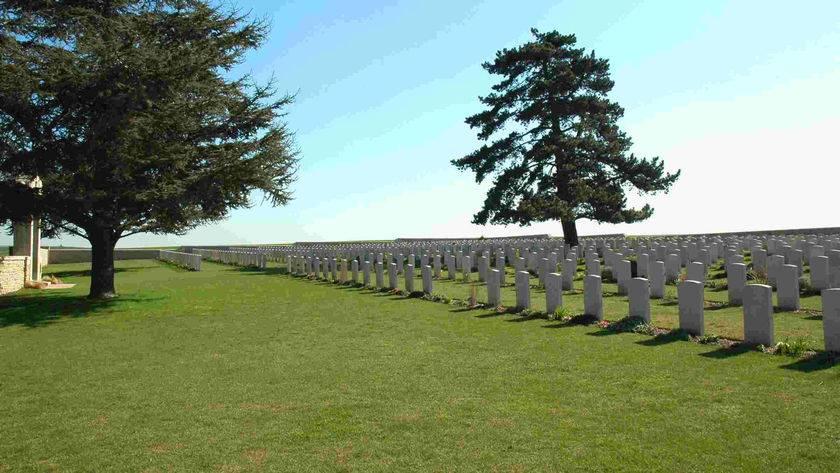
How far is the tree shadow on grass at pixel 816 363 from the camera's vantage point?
269 inches

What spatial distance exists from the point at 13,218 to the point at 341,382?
13.1 meters

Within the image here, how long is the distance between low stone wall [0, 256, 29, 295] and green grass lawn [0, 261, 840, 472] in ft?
38.0

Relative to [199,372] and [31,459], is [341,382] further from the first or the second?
[31,459]

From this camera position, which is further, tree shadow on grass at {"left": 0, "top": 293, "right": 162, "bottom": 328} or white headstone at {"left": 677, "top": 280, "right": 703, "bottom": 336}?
tree shadow on grass at {"left": 0, "top": 293, "right": 162, "bottom": 328}

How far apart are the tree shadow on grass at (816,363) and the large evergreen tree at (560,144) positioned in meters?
23.9

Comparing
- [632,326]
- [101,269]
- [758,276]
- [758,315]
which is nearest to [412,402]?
[758,315]

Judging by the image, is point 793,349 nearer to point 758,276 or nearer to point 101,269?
point 758,276

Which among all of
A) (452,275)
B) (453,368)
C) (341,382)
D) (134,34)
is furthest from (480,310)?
(134,34)

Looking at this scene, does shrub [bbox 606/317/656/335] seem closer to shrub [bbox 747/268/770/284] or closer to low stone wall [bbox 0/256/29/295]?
shrub [bbox 747/268/770/284]

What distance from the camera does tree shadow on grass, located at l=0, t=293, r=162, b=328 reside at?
1391 centimetres

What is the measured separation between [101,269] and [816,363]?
685 inches

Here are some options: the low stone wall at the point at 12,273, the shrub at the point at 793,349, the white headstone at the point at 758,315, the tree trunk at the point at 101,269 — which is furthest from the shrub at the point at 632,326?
the low stone wall at the point at 12,273

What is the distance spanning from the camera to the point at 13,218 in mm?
16016

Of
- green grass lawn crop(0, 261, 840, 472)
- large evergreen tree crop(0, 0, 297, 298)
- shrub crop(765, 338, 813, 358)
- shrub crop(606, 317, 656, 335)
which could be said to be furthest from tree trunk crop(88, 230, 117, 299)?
shrub crop(765, 338, 813, 358)
